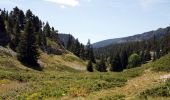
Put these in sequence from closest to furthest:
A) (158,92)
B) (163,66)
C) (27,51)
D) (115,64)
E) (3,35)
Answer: (158,92) < (163,66) < (27,51) < (3,35) < (115,64)

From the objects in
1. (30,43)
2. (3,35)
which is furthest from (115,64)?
(30,43)

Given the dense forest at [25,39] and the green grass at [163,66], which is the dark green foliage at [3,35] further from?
the green grass at [163,66]

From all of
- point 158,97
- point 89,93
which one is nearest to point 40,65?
point 89,93

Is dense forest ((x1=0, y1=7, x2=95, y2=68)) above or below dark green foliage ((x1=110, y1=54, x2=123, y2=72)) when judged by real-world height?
above

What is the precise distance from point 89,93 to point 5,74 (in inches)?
886

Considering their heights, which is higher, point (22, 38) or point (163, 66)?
point (22, 38)

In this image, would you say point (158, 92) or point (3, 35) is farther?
point (3, 35)

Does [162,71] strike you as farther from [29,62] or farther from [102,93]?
[29,62]

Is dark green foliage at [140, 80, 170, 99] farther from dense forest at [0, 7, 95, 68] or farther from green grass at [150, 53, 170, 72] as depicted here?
dense forest at [0, 7, 95, 68]

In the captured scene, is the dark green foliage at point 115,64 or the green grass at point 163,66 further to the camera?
the dark green foliage at point 115,64

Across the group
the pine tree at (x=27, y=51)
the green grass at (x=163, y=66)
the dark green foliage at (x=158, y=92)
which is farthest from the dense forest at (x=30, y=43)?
the dark green foliage at (x=158, y=92)

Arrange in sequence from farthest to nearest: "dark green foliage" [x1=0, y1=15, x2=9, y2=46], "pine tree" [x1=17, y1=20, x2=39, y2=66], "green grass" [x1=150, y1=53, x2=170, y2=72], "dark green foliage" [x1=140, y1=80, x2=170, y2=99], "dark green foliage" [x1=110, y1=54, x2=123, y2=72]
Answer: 1. "dark green foliage" [x1=110, y1=54, x2=123, y2=72]
2. "dark green foliage" [x1=0, y1=15, x2=9, y2=46]
3. "pine tree" [x1=17, y1=20, x2=39, y2=66]
4. "green grass" [x1=150, y1=53, x2=170, y2=72]
5. "dark green foliage" [x1=140, y1=80, x2=170, y2=99]

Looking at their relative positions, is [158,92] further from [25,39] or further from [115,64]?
[115,64]

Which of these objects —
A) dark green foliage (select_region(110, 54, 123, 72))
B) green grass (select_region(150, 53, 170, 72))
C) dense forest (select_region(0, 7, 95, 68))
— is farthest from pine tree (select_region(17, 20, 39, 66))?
dark green foliage (select_region(110, 54, 123, 72))
